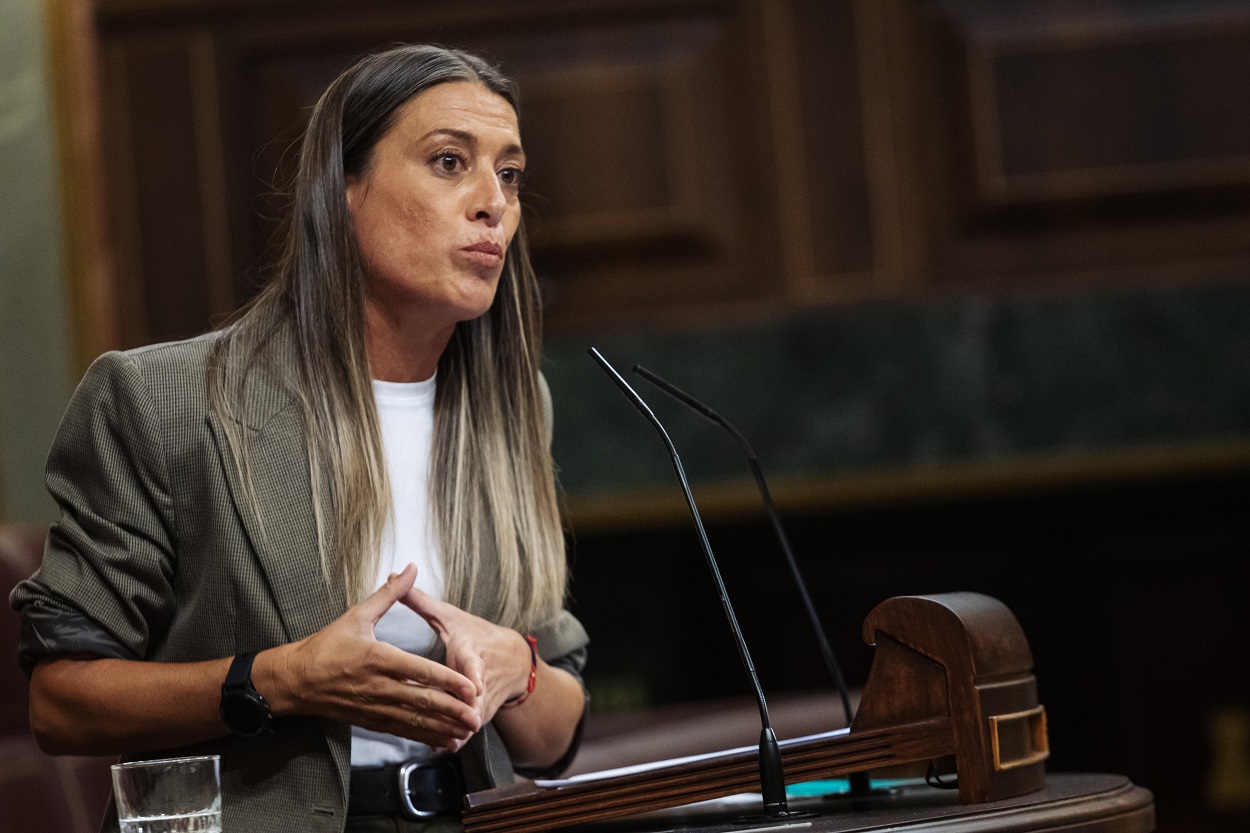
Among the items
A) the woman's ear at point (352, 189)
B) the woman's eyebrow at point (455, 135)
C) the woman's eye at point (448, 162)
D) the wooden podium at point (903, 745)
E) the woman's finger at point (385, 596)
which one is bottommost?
the wooden podium at point (903, 745)

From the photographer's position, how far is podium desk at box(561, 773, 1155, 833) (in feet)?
3.95

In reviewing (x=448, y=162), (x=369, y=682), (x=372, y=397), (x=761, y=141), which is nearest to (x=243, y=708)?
(x=369, y=682)

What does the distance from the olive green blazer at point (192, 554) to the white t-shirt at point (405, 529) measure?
85 millimetres

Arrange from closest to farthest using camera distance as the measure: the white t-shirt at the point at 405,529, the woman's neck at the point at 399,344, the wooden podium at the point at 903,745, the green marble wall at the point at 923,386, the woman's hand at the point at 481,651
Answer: the wooden podium at the point at 903,745, the woman's hand at the point at 481,651, the white t-shirt at the point at 405,529, the woman's neck at the point at 399,344, the green marble wall at the point at 923,386

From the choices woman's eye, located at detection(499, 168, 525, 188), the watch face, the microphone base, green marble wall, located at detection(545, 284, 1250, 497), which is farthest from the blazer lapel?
green marble wall, located at detection(545, 284, 1250, 497)

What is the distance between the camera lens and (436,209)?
1.58 metres

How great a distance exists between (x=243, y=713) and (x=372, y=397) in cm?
36

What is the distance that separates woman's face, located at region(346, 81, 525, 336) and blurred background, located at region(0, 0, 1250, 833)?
1.96m

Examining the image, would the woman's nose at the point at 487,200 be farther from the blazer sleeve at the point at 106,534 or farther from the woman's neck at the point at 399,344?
the blazer sleeve at the point at 106,534

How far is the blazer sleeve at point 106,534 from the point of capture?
1.44 meters

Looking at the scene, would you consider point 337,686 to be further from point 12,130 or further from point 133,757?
point 12,130

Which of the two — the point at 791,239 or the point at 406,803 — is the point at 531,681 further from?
the point at 791,239

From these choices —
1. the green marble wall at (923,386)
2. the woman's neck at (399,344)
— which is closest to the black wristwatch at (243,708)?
the woman's neck at (399,344)

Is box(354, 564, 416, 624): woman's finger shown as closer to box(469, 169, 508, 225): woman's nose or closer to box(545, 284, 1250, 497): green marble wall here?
box(469, 169, 508, 225): woman's nose
